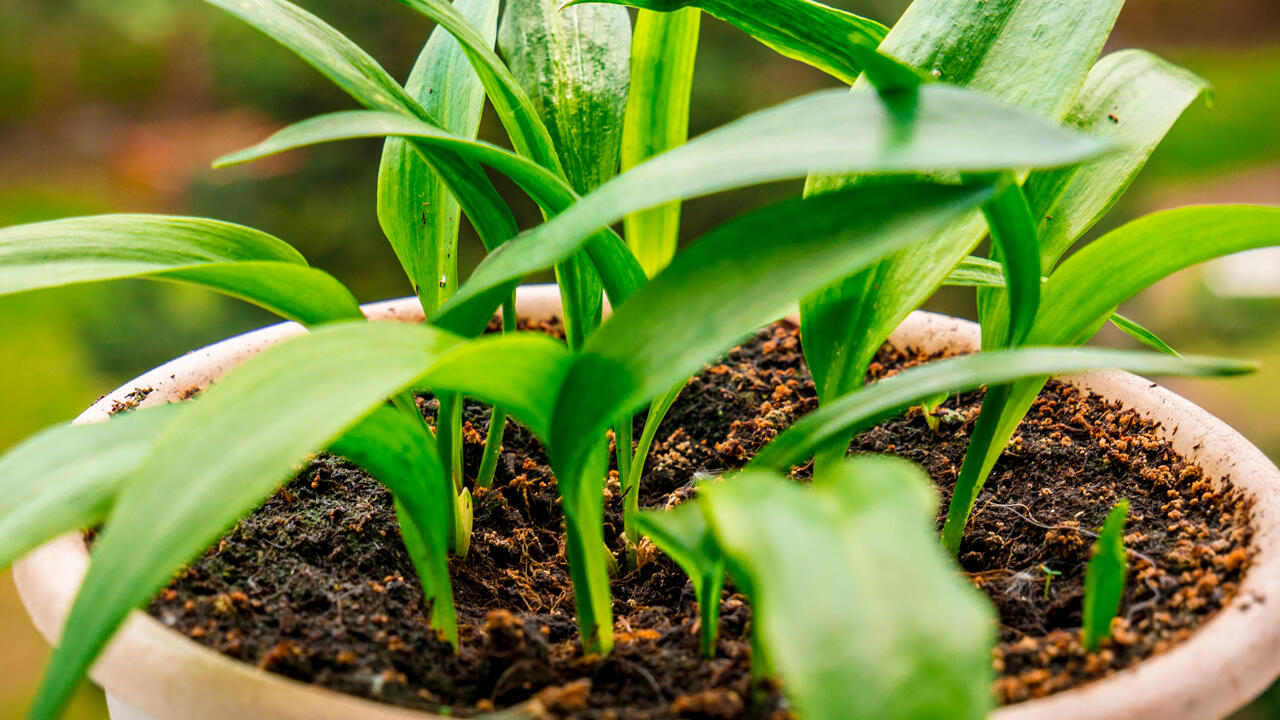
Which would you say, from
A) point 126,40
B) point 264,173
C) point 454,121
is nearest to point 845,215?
point 454,121

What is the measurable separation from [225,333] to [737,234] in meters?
1.66

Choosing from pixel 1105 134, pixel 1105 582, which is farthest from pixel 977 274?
pixel 1105 582

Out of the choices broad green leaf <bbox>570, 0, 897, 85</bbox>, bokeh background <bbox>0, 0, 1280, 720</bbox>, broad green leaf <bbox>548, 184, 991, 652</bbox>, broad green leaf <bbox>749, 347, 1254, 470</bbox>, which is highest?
bokeh background <bbox>0, 0, 1280, 720</bbox>

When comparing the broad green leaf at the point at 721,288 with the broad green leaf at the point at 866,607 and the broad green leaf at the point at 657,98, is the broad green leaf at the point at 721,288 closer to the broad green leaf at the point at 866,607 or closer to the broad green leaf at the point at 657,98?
the broad green leaf at the point at 866,607

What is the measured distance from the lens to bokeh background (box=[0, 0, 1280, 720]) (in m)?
1.64

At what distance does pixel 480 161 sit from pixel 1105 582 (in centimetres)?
41

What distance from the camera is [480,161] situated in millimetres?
554

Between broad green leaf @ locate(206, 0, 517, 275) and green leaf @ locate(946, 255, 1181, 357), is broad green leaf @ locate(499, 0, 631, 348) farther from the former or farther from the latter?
green leaf @ locate(946, 255, 1181, 357)

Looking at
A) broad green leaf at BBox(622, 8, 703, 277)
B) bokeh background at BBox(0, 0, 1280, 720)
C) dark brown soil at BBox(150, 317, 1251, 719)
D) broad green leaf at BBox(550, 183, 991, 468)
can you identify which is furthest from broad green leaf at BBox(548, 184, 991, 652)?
bokeh background at BBox(0, 0, 1280, 720)

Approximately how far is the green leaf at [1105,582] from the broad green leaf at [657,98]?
43cm

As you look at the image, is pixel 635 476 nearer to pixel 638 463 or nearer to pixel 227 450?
pixel 638 463

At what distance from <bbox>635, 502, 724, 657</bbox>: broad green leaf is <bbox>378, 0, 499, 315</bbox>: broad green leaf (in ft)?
1.04

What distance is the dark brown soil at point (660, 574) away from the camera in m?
0.47

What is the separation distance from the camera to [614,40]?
0.74m
